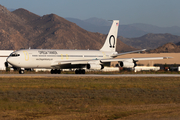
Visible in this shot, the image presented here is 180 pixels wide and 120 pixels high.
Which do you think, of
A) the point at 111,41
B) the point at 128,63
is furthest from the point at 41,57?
the point at 111,41

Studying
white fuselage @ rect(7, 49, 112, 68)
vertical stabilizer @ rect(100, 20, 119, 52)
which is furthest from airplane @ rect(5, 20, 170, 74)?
vertical stabilizer @ rect(100, 20, 119, 52)

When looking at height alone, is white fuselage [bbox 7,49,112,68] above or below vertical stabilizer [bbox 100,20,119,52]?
below

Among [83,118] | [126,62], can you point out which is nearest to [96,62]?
[126,62]

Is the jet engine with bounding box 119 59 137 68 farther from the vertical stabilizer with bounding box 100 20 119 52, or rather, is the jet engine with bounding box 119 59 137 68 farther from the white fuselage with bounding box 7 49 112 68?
the vertical stabilizer with bounding box 100 20 119 52

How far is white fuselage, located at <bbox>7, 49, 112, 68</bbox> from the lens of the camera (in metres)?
57.2

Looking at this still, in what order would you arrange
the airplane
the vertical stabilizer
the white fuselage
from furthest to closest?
the vertical stabilizer
the airplane
the white fuselage

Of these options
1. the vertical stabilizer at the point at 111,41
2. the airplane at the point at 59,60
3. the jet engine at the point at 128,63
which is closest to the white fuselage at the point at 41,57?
the airplane at the point at 59,60

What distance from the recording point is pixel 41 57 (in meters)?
59.4

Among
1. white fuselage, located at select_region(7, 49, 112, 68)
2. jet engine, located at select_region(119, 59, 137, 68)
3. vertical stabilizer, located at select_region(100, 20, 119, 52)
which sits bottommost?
jet engine, located at select_region(119, 59, 137, 68)

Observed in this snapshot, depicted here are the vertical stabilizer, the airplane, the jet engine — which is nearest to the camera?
the airplane

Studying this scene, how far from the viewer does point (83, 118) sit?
56.1ft

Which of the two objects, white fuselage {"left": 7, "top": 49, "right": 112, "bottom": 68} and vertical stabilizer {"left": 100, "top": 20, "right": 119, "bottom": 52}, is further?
vertical stabilizer {"left": 100, "top": 20, "right": 119, "bottom": 52}

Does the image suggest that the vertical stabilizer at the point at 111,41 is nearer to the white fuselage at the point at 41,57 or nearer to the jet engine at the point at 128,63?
the white fuselage at the point at 41,57

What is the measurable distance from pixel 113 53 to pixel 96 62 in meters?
11.1
